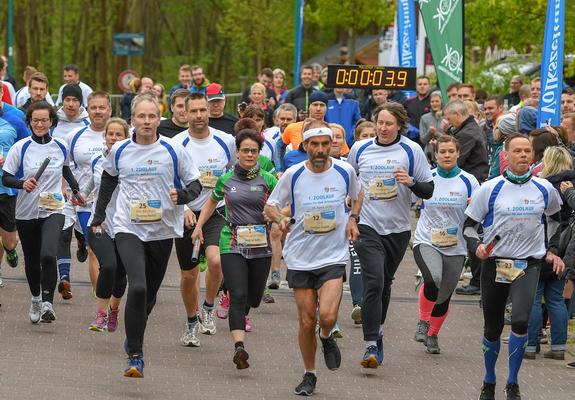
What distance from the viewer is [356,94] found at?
83.4 ft

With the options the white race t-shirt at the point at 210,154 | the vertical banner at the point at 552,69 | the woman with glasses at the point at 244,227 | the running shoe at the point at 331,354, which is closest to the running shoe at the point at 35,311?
the white race t-shirt at the point at 210,154

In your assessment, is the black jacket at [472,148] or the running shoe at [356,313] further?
the black jacket at [472,148]

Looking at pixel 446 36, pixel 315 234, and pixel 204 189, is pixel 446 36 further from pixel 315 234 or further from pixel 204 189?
→ pixel 315 234

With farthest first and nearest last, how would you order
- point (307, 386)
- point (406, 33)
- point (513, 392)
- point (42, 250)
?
1. point (406, 33)
2. point (42, 250)
3. point (307, 386)
4. point (513, 392)

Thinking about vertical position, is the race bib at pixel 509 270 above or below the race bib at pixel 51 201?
below

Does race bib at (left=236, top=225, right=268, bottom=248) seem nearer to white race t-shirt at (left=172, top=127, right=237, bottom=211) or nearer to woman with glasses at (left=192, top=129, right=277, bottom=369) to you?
woman with glasses at (left=192, top=129, right=277, bottom=369)

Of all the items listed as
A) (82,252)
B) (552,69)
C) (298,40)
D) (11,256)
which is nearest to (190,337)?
(11,256)

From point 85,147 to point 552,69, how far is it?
185 inches

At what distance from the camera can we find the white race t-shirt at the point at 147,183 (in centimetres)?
1083

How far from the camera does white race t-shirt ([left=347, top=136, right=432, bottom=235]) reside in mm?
11523

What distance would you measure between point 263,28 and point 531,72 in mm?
26260

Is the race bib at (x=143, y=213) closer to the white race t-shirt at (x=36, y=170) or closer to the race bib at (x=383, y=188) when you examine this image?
the race bib at (x=383, y=188)

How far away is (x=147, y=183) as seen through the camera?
10.9m

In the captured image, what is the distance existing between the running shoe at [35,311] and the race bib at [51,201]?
80 cm
